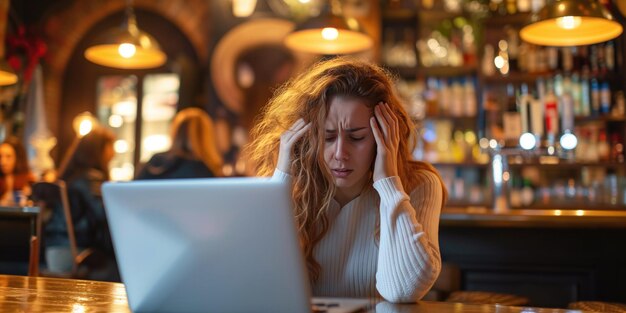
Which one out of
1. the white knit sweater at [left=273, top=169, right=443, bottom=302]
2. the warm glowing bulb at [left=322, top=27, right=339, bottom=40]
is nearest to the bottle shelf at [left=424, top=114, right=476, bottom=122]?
the warm glowing bulb at [left=322, top=27, right=339, bottom=40]

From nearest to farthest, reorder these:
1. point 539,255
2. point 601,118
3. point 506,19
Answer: point 539,255, point 601,118, point 506,19

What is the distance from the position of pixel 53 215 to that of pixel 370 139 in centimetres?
225

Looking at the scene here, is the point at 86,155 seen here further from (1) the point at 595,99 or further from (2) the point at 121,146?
(1) the point at 595,99

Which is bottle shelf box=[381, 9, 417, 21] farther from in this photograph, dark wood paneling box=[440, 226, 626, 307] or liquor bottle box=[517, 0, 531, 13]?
dark wood paneling box=[440, 226, 626, 307]

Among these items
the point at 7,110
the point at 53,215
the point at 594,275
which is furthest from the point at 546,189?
the point at 7,110

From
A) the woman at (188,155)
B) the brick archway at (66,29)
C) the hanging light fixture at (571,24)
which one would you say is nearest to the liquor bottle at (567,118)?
the hanging light fixture at (571,24)

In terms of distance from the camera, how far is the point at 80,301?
1.18m

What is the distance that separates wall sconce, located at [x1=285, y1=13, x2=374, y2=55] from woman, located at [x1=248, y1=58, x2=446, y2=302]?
59.3 inches

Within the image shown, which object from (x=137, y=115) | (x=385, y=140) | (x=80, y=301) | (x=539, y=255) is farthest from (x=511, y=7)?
(x=80, y=301)

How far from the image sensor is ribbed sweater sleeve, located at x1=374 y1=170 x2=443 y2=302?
1287 millimetres

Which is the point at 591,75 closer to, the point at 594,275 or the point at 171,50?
the point at 594,275

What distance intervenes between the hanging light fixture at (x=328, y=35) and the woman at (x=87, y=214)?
133cm

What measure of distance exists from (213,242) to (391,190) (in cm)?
58

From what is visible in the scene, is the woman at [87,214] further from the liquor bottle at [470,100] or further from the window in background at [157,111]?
the liquor bottle at [470,100]
